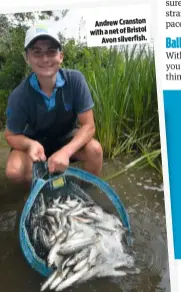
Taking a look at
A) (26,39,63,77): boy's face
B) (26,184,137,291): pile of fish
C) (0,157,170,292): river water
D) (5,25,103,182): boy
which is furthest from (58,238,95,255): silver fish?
(26,39,63,77): boy's face

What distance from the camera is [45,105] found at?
1760 millimetres

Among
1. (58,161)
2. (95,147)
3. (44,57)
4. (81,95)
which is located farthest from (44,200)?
(44,57)

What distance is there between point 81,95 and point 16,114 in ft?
0.82

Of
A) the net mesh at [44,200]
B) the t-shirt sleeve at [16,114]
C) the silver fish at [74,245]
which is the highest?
the t-shirt sleeve at [16,114]

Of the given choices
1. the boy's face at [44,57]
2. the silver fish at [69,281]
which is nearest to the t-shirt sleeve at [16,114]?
the boy's face at [44,57]

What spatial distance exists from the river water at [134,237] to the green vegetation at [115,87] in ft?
0.31

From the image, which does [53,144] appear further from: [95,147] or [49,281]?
[49,281]

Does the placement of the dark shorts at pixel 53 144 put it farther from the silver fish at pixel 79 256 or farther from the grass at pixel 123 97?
the silver fish at pixel 79 256

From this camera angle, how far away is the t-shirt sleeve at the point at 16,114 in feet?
5.75

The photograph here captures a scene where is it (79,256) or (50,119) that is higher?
(50,119)

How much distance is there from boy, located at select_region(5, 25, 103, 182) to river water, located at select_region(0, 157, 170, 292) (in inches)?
3.5

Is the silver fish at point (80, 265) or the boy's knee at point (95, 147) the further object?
the boy's knee at point (95, 147)

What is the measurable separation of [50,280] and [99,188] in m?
0.37

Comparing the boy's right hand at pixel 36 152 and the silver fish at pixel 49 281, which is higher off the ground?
the boy's right hand at pixel 36 152
